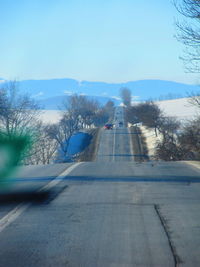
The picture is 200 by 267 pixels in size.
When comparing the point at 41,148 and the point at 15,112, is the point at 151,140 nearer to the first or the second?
the point at 41,148

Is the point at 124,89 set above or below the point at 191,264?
above

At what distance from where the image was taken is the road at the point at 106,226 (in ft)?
19.6

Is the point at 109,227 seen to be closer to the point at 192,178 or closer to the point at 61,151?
the point at 192,178

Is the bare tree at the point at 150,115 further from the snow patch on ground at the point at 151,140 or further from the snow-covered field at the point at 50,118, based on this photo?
the snow-covered field at the point at 50,118

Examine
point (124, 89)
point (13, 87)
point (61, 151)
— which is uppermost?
point (124, 89)

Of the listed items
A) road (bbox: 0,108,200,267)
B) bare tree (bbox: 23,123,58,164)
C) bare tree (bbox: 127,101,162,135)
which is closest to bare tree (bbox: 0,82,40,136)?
bare tree (bbox: 23,123,58,164)

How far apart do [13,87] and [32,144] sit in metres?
5.37

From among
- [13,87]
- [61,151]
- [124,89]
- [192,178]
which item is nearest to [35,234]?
[192,178]

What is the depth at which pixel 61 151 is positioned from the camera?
60.0 m

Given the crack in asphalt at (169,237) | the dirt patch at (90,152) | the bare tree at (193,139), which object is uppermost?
the bare tree at (193,139)

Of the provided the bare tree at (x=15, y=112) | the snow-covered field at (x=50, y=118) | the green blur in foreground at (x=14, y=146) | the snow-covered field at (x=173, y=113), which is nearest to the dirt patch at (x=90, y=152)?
the snow-covered field at (x=50, y=118)

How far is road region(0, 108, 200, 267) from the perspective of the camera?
19.6ft

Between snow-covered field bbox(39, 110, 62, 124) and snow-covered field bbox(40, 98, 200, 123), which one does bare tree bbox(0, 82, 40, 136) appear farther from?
snow-covered field bbox(40, 98, 200, 123)

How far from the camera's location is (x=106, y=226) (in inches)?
303
